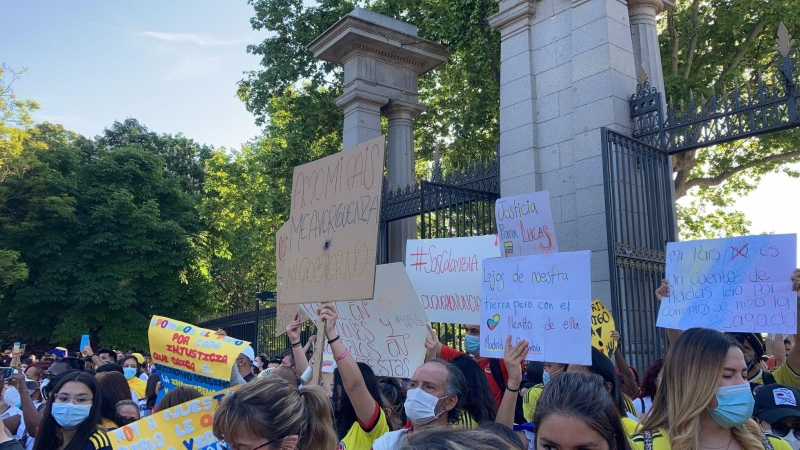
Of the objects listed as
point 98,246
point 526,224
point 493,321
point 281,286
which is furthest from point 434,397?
point 98,246

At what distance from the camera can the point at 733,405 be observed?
8.56ft

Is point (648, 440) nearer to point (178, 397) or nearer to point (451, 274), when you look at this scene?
point (178, 397)

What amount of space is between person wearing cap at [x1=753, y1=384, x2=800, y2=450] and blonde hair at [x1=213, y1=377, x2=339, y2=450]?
6.82 ft

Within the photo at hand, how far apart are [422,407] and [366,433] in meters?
0.49

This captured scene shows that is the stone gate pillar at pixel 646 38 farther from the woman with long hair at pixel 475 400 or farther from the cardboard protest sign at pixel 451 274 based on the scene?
the woman with long hair at pixel 475 400

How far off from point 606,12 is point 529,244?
12.4 ft

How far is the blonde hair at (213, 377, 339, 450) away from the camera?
2654 millimetres

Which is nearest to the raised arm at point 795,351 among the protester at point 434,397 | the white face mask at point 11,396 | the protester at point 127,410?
the protester at point 434,397

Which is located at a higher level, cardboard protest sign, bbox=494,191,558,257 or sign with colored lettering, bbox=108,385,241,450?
cardboard protest sign, bbox=494,191,558,257

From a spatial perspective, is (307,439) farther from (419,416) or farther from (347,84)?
(347,84)

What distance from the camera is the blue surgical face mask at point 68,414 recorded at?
383 cm

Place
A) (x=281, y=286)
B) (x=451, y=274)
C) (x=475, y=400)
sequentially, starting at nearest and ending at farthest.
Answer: (x=475, y=400) < (x=281, y=286) < (x=451, y=274)

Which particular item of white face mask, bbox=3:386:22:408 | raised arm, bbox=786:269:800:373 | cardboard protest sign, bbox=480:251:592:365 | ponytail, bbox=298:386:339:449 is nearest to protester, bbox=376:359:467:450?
ponytail, bbox=298:386:339:449

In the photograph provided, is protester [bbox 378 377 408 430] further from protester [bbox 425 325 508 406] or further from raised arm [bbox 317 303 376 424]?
protester [bbox 425 325 508 406]
